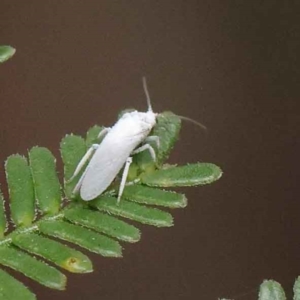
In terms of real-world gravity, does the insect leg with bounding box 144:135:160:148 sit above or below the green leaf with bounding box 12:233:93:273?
above

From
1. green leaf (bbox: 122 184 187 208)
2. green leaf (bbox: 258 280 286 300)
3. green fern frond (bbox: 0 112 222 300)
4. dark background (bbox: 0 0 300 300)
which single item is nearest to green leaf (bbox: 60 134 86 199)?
green fern frond (bbox: 0 112 222 300)

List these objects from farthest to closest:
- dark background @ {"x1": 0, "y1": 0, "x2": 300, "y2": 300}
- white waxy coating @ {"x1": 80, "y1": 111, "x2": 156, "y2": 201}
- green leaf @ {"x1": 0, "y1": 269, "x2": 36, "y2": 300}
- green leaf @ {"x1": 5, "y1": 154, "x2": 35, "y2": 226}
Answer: dark background @ {"x1": 0, "y1": 0, "x2": 300, "y2": 300}, white waxy coating @ {"x1": 80, "y1": 111, "x2": 156, "y2": 201}, green leaf @ {"x1": 5, "y1": 154, "x2": 35, "y2": 226}, green leaf @ {"x1": 0, "y1": 269, "x2": 36, "y2": 300}

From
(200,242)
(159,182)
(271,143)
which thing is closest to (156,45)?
(271,143)

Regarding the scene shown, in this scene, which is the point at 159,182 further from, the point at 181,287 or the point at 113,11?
the point at 113,11

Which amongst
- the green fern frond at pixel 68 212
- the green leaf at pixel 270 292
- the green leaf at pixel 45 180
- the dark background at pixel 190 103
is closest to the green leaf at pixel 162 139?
the green fern frond at pixel 68 212

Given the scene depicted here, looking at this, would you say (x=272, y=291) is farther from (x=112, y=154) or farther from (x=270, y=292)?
(x=112, y=154)

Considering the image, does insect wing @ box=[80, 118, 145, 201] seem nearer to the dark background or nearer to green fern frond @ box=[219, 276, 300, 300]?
green fern frond @ box=[219, 276, 300, 300]

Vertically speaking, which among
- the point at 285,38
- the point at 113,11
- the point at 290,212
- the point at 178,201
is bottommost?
the point at 290,212
